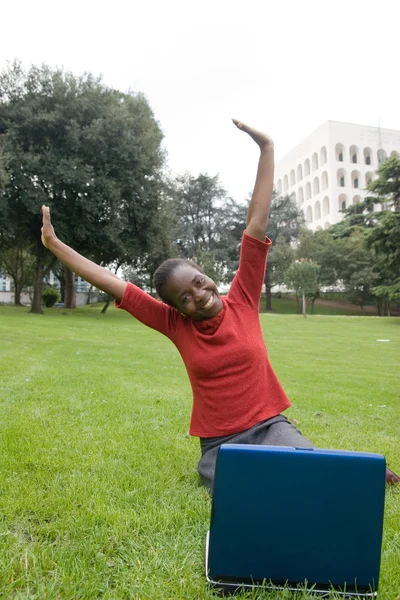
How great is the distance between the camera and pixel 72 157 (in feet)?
79.7

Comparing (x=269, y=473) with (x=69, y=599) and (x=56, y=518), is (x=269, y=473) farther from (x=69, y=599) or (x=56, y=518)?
(x=56, y=518)

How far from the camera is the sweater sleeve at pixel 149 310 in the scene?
2619 millimetres

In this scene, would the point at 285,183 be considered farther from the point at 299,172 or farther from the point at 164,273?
the point at 164,273

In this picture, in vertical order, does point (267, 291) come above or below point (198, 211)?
below

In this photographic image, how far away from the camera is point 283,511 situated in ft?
5.53

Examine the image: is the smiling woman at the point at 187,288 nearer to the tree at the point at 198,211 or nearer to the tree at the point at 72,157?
the tree at the point at 72,157

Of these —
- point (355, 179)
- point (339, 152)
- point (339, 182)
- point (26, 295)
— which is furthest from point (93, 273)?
point (355, 179)

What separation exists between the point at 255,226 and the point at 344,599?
172 centimetres

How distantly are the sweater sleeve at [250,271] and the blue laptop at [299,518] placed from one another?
1188 mm

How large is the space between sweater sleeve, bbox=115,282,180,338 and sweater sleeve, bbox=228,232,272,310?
0.37 m

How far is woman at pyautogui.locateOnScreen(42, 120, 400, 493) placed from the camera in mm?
2541

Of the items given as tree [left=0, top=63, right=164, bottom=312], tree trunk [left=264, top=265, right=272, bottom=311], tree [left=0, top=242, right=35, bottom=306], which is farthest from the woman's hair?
tree trunk [left=264, top=265, right=272, bottom=311]

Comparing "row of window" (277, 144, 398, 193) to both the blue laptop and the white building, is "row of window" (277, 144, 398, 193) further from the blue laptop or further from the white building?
the blue laptop

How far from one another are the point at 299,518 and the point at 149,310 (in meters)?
1.38
